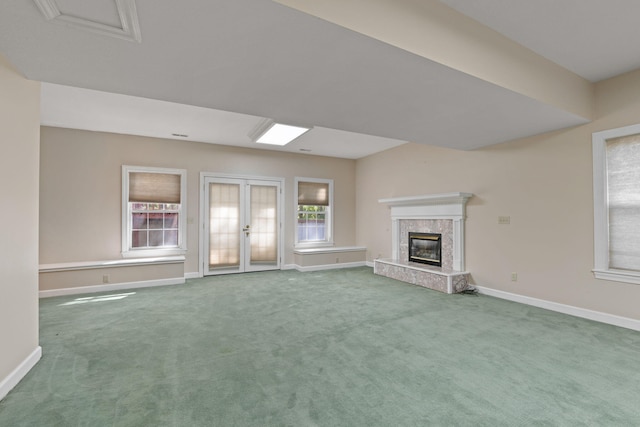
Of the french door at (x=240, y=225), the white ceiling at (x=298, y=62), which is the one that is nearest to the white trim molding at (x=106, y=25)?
the white ceiling at (x=298, y=62)

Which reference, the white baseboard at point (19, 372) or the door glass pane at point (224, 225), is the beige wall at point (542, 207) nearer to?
the door glass pane at point (224, 225)

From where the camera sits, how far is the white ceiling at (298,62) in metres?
1.72

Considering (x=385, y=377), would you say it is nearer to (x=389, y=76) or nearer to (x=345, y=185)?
(x=389, y=76)

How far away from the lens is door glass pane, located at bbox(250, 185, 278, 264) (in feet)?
21.7

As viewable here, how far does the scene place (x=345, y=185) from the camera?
773 cm

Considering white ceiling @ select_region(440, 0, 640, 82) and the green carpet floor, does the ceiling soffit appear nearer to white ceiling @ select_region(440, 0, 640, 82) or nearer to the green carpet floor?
white ceiling @ select_region(440, 0, 640, 82)

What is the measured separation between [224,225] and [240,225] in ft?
1.13

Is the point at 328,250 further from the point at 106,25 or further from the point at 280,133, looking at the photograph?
the point at 106,25

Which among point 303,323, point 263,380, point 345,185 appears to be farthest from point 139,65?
point 345,185

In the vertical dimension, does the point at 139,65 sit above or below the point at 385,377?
above

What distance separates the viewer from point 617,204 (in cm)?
333

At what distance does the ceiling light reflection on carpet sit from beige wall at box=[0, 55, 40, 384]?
8.65 feet

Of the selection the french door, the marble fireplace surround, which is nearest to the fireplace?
the marble fireplace surround

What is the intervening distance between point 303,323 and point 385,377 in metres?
1.32
